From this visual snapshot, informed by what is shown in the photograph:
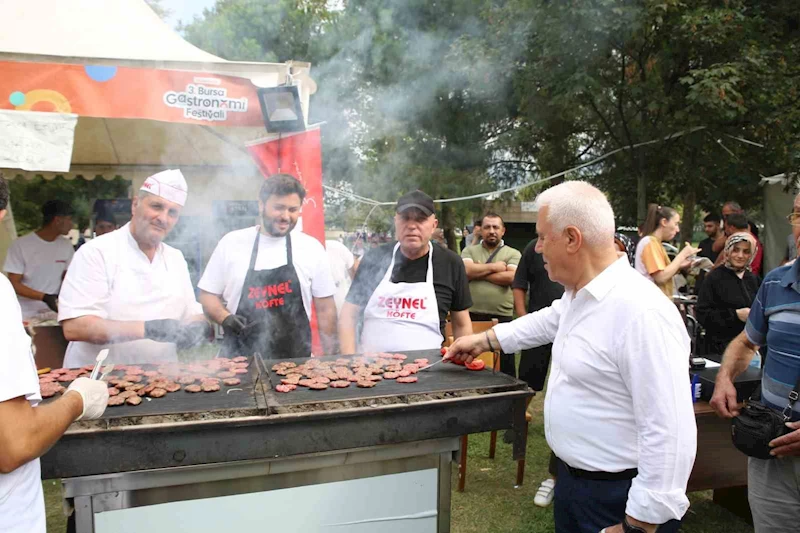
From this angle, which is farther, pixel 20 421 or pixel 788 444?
pixel 788 444

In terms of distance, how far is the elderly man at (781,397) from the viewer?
85.8 inches

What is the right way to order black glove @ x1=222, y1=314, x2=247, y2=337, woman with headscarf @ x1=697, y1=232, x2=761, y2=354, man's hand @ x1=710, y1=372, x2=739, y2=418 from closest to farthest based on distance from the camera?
1. man's hand @ x1=710, y1=372, x2=739, y2=418
2. black glove @ x1=222, y1=314, x2=247, y2=337
3. woman with headscarf @ x1=697, y1=232, x2=761, y2=354

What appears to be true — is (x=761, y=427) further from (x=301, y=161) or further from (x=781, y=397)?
(x=301, y=161)

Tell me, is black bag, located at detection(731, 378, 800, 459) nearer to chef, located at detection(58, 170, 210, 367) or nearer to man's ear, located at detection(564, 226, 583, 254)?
man's ear, located at detection(564, 226, 583, 254)

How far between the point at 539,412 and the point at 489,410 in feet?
10.9

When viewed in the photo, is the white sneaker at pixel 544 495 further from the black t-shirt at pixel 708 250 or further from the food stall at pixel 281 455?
the black t-shirt at pixel 708 250

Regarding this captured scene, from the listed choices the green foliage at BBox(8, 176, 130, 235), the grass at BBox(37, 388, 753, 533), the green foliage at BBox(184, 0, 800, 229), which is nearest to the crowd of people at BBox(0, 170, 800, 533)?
the grass at BBox(37, 388, 753, 533)

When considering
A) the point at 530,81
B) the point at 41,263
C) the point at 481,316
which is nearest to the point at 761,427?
the point at 481,316

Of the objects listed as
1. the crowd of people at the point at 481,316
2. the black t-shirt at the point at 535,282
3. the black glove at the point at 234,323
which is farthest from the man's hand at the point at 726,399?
the black glove at the point at 234,323

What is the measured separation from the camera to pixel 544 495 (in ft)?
12.5

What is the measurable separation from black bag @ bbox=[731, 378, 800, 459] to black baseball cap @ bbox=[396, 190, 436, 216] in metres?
1.94

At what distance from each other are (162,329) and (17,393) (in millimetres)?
1674

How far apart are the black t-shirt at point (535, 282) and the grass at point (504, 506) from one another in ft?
4.29

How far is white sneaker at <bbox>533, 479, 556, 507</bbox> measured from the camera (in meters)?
3.79
